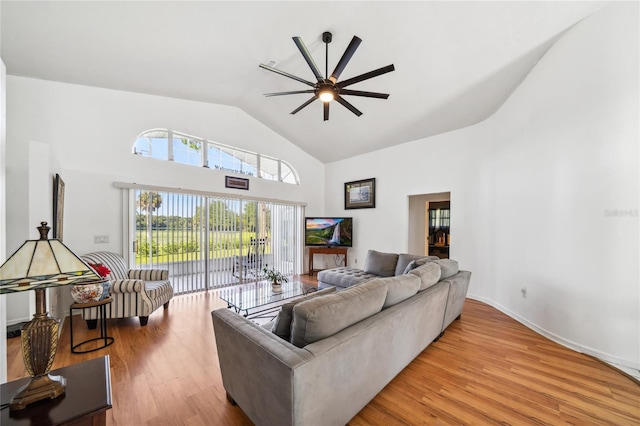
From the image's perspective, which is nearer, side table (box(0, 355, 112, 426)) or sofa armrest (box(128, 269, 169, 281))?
side table (box(0, 355, 112, 426))

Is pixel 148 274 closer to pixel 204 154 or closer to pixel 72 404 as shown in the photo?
pixel 204 154

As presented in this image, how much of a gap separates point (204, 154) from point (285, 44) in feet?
8.82

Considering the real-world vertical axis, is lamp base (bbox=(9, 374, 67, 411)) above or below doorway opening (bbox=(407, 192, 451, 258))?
below

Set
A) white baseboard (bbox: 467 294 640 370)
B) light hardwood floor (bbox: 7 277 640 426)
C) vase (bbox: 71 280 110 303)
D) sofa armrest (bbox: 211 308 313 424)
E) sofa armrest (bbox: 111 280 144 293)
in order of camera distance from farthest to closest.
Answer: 1. sofa armrest (bbox: 111 280 144 293)
2. vase (bbox: 71 280 110 303)
3. white baseboard (bbox: 467 294 640 370)
4. light hardwood floor (bbox: 7 277 640 426)
5. sofa armrest (bbox: 211 308 313 424)

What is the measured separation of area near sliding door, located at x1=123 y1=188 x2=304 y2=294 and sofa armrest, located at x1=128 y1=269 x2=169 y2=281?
1.59 ft

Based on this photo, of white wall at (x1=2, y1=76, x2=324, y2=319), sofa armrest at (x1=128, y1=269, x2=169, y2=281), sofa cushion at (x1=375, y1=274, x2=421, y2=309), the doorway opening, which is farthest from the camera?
the doorway opening

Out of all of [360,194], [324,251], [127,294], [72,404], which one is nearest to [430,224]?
[360,194]

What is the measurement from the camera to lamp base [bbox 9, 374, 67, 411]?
1008 mm

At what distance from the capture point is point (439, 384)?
6.79 feet

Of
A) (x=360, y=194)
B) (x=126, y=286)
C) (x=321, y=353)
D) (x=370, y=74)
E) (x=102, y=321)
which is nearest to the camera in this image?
(x=321, y=353)

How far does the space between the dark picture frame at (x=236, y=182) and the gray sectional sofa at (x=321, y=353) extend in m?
3.71

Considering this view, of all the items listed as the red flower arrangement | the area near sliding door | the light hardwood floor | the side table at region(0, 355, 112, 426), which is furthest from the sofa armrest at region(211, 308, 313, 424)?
the area near sliding door

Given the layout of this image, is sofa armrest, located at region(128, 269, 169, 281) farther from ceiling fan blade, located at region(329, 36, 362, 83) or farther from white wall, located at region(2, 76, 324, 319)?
ceiling fan blade, located at region(329, 36, 362, 83)

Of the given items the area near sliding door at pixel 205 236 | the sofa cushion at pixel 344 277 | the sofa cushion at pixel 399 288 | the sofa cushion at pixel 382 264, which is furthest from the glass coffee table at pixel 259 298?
the sofa cushion at pixel 399 288
